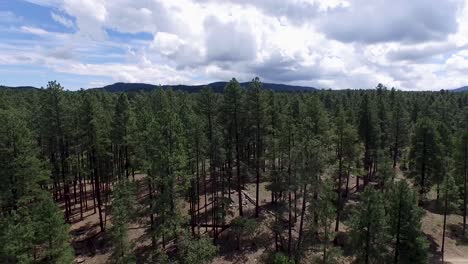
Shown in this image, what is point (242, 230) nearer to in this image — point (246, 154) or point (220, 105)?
point (220, 105)

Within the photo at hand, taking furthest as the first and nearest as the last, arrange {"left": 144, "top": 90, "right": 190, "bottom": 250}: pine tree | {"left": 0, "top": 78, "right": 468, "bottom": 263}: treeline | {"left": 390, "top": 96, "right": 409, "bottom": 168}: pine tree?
{"left": 390, "top": 96, "right": 409, "bottom": 168}: pine tree < {"left": 144, "top": 90, "right": 190, "bottom": 250}: pine tree < {"left": 0, "top": 78, "right": 468, "bottom": 263}: treeline

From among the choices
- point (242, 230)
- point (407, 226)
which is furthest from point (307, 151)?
point (242, 230)

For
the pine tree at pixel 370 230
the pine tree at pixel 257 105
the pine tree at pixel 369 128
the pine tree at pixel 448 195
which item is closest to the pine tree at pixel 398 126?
the pine tree at pixel 369 128

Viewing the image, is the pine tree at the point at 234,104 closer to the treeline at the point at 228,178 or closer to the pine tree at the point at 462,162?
the treeline at the point at 228,178

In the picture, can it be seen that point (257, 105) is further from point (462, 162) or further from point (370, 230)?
point (462, 162)

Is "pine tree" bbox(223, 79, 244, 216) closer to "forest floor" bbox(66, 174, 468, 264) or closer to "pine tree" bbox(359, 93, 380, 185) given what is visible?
"forest floor" bbox(66, 174, 468, 264)

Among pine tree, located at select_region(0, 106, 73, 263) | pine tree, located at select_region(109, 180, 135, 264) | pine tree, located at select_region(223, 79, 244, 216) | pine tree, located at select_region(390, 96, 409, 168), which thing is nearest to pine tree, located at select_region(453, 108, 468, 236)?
pine tree, located at select_region(390, 96, 409, 168)

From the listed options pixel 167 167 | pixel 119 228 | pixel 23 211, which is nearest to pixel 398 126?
pixel 167 167
